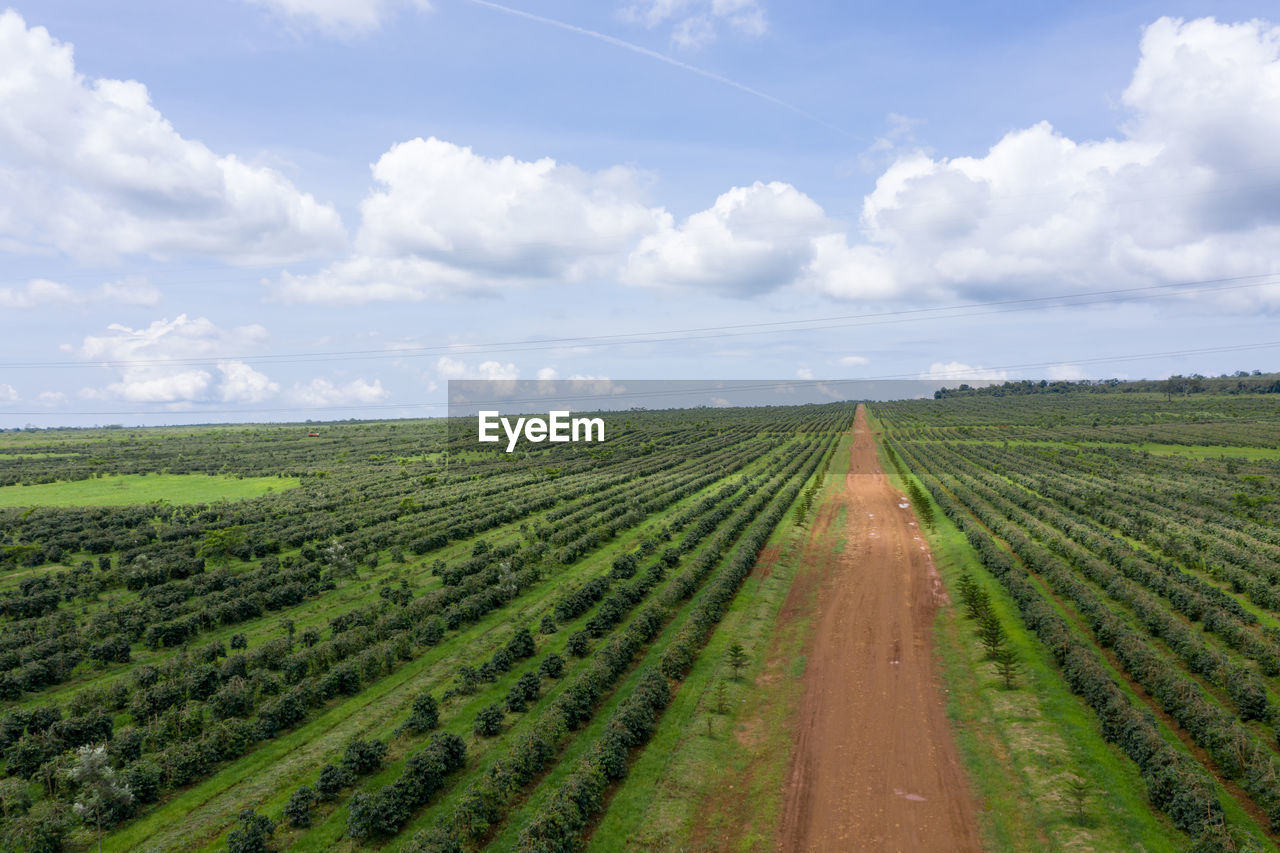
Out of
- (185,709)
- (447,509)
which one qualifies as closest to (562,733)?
(185,709)

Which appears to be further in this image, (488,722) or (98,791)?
(488,722)

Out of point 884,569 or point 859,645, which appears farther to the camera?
point 884,569

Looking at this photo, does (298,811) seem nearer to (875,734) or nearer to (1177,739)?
(875,734)

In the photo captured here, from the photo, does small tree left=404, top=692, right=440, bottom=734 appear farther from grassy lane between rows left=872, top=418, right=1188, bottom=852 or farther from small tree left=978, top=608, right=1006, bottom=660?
small tree left=978, top=608, right=1006, bottom=660

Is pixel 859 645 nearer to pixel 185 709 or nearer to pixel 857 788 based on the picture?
pixel 857 788

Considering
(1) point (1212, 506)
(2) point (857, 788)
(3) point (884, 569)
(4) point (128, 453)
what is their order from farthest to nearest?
1. (4) point (128, 453)
2. (1) point (1212, 506)
3. (3) point (884, 569)
4. (2) point (857, 788)

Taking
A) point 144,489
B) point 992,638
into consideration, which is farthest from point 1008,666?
point 144,489
